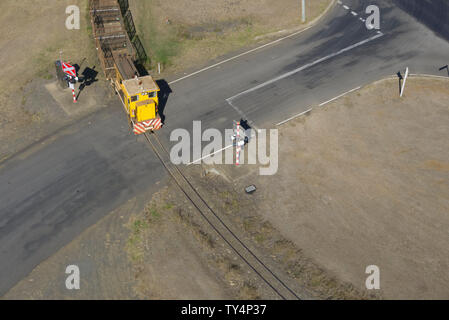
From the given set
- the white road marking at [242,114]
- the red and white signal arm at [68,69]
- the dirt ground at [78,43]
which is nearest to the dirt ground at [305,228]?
the white road marking at [242,114]

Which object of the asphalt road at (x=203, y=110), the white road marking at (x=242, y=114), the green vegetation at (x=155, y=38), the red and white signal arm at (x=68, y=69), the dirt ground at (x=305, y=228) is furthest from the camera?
the green vegetation at (x=155, y=38)

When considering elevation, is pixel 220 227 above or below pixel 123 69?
below

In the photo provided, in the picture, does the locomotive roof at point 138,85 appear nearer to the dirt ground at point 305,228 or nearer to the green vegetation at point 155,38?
the dirt ground at point 305,228

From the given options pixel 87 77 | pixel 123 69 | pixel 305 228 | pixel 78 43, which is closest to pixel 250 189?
pixel 305 228

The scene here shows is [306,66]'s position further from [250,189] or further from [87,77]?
[87,77]

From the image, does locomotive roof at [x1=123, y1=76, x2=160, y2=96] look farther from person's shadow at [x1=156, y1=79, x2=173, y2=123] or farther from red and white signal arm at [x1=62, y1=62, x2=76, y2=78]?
red and white signal arm at [x1=62, y1=62, x2=76, y2=78]

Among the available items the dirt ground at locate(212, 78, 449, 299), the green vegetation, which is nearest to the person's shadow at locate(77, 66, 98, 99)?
the green vegetation

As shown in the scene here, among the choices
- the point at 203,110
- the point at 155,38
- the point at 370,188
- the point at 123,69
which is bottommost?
the point at 370,188

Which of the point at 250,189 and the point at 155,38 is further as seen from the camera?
the point at 155,38
